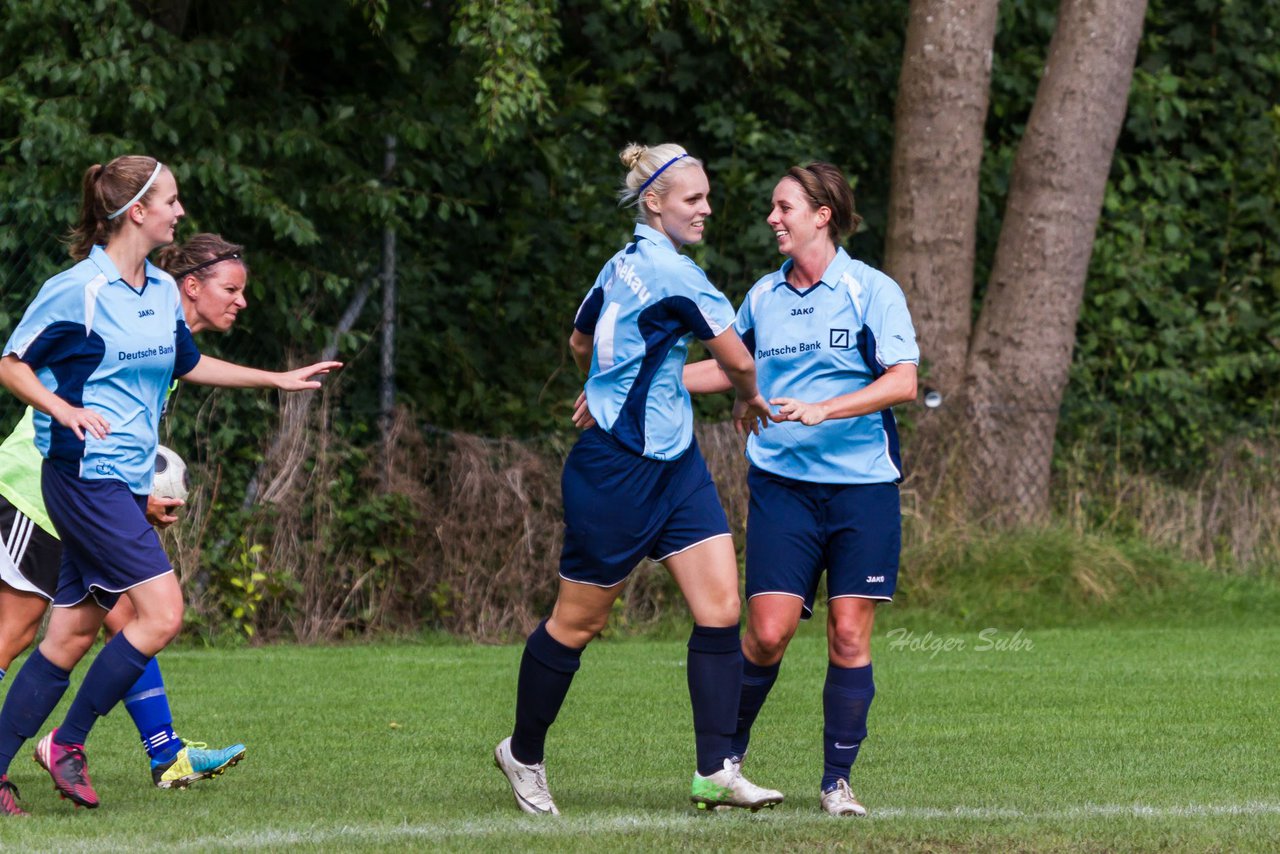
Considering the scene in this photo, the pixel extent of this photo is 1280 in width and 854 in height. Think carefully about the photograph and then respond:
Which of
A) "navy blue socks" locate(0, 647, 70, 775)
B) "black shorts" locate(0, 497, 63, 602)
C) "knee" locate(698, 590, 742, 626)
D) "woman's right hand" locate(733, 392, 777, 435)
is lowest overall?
"navy blue socks" locate(0, 647, 70, 775)

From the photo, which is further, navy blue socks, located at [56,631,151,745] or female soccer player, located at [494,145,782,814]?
navy blue socks, located at [56,631,151,745]

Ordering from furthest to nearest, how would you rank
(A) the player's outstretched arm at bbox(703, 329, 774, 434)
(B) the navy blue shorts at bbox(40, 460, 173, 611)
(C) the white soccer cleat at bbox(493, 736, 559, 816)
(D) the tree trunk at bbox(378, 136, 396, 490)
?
(D) the tree trunk at bbox(378, 136, 396, 490) < (C) the white soccer cleat at bbox(493, 736, 559, 816) < (B) the navy blue shorts at bbox(40, 460, 173, 611) < (A) the player's outstretched arm at bbox(703, 329, 774, 434)

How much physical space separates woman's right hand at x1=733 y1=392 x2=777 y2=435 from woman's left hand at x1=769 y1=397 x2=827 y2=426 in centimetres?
5

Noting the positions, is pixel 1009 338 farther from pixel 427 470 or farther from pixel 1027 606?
pixel 427 470

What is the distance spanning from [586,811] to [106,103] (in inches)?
284

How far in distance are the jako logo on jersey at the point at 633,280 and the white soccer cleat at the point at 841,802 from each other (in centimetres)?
157

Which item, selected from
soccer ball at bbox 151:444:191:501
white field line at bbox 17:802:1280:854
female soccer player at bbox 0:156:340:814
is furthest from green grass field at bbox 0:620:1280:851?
soccer ball at bbox 151:444:191:501

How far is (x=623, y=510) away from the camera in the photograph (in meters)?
5.43

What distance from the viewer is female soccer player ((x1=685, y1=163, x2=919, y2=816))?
5.68m

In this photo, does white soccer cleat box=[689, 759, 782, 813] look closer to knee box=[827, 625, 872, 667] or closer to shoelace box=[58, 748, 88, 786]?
knee box=[827, 625, 872, 667]

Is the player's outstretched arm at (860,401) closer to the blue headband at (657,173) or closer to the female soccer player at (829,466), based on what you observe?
the female soccer player at (829,466)

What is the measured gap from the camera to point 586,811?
5.64 m

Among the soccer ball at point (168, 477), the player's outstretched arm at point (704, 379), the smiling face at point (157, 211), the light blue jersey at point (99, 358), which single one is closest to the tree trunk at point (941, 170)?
the player's outstretched arm at point (704, 379)

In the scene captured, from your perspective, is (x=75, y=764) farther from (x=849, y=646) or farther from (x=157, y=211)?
(x=849, y=646)
